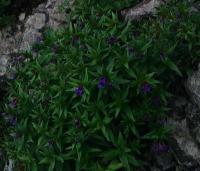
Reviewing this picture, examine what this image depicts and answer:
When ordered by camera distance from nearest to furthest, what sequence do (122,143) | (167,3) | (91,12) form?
(122,143), (167,3), (91,12)

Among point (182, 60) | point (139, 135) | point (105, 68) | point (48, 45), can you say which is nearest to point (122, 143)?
point (139, 135)

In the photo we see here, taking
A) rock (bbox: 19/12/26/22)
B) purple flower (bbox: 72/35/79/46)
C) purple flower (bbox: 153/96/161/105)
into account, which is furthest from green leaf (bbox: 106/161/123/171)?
rock (bbox: 19/12/26/22)

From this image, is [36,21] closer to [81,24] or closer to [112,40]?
[81,24]

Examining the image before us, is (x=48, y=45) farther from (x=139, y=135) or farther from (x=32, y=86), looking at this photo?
(x=139, y=135)

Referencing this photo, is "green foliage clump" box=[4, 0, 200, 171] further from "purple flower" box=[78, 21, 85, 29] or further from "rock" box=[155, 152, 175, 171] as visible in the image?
"purple flower" box=[78, 21, 85, 29]

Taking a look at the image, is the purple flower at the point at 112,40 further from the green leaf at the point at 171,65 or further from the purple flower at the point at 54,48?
the purple flower at the point at 54,48

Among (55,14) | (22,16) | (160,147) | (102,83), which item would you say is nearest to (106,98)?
(102,83)
